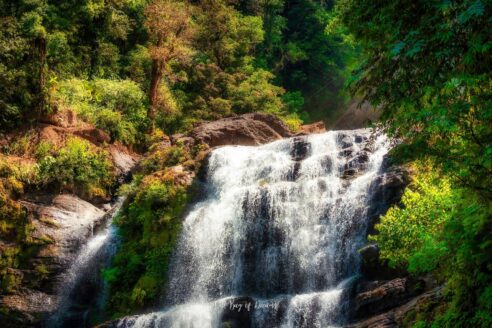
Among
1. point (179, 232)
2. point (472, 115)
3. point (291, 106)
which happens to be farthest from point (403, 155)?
point (291, 106)

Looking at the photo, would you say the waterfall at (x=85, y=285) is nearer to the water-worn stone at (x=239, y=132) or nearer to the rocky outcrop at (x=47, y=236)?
the rocky outcrop at (x=47, y=236)

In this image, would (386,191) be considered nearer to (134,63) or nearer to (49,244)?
(49,244)

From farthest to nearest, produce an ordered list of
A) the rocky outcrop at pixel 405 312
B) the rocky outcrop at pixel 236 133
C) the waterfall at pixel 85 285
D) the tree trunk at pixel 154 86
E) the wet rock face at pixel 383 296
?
the tree trunk at pixel 154 86
the rocky outcrop at pixel 236 133
the waterfall at pixel 85 285
the wet rock face at pixel 383 296
the rocky outcrop at pixel 405 312

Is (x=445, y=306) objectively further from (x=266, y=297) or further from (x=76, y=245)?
(x=76, y=245)

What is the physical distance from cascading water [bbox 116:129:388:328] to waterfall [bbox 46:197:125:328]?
279 centimetres

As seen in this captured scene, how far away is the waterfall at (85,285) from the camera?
1598 centimetres

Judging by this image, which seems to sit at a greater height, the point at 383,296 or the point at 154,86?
the point at 154,86

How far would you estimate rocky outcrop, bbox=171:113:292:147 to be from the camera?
2242 centimetres

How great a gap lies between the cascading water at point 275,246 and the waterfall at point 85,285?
9.14 ft

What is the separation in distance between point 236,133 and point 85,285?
31.6 ft

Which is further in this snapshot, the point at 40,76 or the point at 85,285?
the point at 40,76

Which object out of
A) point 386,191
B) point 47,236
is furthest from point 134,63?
point 386,191

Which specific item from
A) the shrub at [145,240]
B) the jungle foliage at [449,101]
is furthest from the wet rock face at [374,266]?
the shrub at [145,240]

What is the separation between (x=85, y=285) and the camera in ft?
55.0
